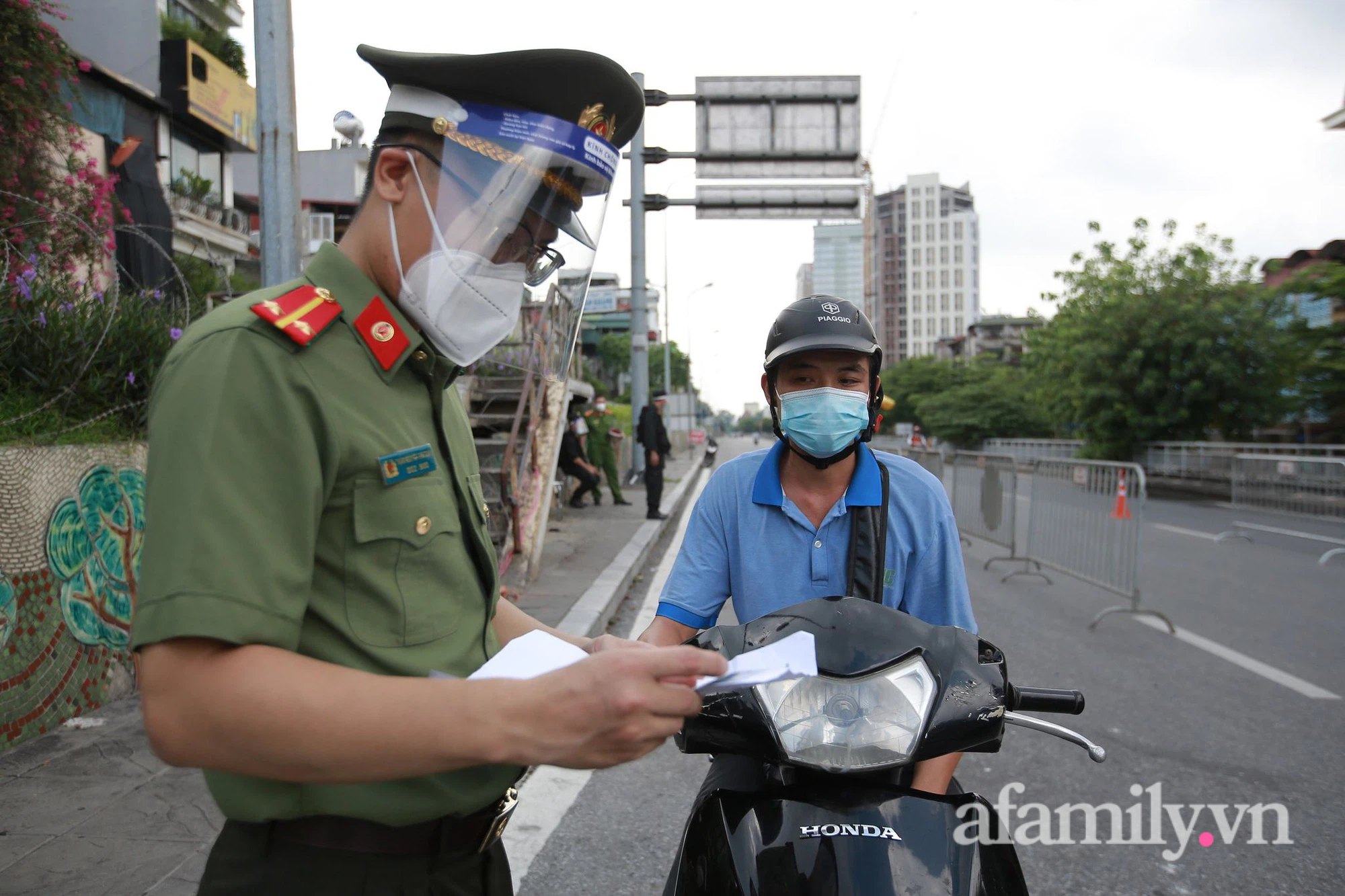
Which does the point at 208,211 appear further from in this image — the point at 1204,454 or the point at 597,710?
the point at 1204,454

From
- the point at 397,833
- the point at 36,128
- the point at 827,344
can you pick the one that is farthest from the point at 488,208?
the point at 36,128

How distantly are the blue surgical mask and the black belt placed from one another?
4.01ft

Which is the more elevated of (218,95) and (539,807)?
(218,95)

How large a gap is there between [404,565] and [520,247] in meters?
0.50

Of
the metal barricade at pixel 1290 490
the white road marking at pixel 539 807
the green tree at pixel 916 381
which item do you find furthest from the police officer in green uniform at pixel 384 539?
the green tree at pixel 916 381

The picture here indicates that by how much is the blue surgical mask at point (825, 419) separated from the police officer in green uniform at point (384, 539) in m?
0.96

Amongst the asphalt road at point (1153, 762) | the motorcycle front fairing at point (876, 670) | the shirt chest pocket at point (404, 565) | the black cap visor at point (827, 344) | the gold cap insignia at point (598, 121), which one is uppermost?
the gold cap insignia at point (598, 121)

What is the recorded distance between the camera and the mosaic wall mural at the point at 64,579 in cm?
355

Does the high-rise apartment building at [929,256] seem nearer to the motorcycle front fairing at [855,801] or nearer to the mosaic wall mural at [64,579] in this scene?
the mosaic wall mural at [64,579]

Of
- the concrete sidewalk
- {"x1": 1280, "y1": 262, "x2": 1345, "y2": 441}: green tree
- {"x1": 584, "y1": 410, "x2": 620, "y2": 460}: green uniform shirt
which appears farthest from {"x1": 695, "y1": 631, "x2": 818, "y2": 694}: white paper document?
{"x1": 1280, "y1": 262, "x2": 1345, "y2": 441}: green tree

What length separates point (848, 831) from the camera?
4.58 feet

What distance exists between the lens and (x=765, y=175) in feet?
46.6

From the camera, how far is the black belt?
113 centimetres

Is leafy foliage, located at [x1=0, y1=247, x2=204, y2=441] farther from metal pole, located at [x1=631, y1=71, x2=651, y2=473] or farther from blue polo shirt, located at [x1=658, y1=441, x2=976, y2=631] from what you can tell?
metal pole, located at [x1=631, y1=71, x2=651, y2=473]
